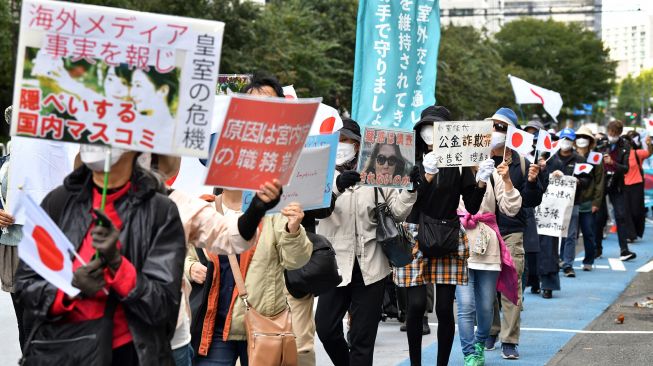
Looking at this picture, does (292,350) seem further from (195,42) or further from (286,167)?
(195,42)

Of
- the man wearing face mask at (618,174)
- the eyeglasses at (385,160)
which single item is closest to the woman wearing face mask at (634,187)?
the man wearing face mask at (618,174)

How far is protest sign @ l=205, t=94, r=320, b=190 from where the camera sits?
4.23 m

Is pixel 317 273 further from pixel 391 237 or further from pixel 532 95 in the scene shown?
pixel 532 95

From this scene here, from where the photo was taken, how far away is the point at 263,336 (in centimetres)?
573

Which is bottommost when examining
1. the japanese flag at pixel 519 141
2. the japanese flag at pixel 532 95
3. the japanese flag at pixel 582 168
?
the japanese flag at pixel 519 141

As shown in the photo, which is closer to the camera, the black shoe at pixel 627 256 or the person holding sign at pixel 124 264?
the person holding sign at pixel 124 264

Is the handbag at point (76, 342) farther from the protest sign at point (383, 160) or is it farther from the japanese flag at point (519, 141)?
the japanese flag at point (519, 141)

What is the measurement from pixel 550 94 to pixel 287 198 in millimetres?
7890

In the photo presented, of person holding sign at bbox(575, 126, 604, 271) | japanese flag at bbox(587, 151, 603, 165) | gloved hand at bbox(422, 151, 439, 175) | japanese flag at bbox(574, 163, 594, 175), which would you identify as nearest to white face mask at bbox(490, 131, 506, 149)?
gloved hand at bbox(422, 151, 439, 175)

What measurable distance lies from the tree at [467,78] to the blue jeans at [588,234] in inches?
1004

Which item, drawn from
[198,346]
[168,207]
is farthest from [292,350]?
[168,207]

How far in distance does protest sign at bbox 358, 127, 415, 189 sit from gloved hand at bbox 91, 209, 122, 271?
3323 mm

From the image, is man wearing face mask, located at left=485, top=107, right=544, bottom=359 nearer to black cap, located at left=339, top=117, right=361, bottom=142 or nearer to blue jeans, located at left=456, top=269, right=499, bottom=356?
blue jeans, located at left=456, top=269, right=499, bottom=356

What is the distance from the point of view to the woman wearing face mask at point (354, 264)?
23.7 feet
